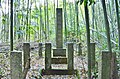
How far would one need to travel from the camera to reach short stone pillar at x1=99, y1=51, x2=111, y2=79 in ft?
9.18

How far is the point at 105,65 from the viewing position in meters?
2.81

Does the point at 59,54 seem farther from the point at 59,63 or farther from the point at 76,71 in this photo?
the point at 76,71

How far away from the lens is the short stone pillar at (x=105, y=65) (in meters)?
2.80

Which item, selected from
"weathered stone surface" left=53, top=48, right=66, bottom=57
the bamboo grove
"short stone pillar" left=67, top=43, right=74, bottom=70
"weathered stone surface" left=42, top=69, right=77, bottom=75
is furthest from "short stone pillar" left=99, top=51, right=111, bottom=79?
"weathered stone surface" left=53, top=48, right=66, bottom=57

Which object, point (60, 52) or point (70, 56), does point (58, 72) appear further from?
point (60, 52)

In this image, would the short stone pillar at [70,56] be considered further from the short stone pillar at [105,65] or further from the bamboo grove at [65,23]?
the short stone pillar at [105,65]

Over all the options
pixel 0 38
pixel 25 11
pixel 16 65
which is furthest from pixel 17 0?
pixel 16 65

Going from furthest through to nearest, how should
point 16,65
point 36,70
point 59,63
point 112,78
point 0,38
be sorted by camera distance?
point 0,38
point 59,63
point 36,70
point 112,78
point 16,65

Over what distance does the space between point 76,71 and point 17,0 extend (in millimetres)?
5117

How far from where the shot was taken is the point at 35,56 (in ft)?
24.0

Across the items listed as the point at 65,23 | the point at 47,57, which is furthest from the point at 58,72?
the point at 65,23

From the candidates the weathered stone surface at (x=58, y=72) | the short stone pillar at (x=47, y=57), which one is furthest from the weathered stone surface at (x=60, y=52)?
the short stone pillar at (x=47, y=57)

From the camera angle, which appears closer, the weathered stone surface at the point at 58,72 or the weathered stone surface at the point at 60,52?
the weathered stone surface at the point at 58,72

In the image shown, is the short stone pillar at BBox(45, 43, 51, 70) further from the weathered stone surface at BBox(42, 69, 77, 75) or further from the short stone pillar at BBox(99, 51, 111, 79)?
the short stone pillar at BBox(99, 51, 111, 79)
